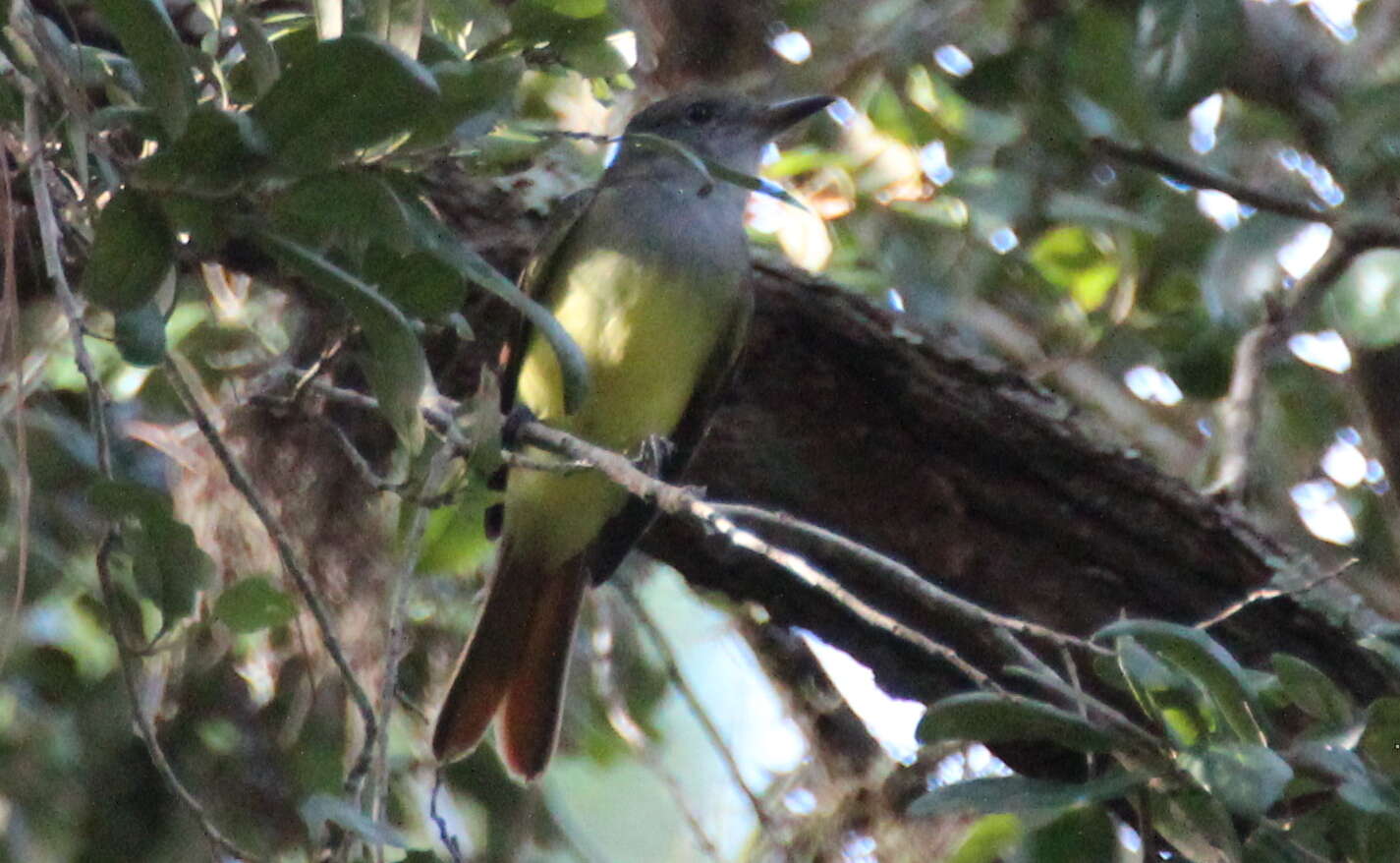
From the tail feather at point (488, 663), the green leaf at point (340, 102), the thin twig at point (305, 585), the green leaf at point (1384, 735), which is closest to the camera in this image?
the green leaf at point (340, 102)

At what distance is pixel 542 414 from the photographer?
307 centimetres

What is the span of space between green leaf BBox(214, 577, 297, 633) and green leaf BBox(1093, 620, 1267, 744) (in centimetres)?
103

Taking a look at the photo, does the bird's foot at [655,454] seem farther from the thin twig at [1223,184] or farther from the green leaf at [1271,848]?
the green leaf at [1271,848]

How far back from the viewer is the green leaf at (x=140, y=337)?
1.69 meters

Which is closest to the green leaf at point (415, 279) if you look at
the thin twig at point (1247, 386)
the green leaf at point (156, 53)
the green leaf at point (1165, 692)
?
the green leaf at point (156, 53)

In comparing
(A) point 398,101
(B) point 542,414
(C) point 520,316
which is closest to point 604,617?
(B) point 542,414

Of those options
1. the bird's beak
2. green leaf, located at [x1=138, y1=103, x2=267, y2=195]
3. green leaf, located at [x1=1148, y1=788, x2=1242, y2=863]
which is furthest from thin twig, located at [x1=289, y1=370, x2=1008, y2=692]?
the bird's beak

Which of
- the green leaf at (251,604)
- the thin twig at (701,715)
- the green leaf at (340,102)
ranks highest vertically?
the green leaf at (340,102)

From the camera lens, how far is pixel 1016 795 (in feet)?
5.76

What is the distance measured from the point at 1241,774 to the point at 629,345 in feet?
5.49

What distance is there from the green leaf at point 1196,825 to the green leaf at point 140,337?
111cm

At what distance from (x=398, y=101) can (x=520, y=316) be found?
4.80ft

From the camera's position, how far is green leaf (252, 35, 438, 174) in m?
1.44

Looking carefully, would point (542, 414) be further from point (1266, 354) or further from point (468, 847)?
point (1266, 354)
